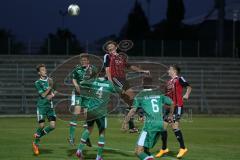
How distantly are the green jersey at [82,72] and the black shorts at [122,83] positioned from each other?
114 cm

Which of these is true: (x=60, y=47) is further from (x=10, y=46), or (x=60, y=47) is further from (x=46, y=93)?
(x=46, y=93)

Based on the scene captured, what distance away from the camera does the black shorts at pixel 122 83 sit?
15442 millimetres

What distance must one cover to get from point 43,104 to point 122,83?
364cm

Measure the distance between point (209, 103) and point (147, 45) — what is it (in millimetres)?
8132

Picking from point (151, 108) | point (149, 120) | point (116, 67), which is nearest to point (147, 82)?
point (151, 108)

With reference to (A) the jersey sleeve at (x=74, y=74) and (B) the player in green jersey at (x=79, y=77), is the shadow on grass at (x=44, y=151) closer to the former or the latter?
(B) the player in green jersey at (x=79, y=77)

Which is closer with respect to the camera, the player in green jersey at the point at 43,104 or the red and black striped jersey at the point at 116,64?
the red and black striped jersey at the point at 116,64

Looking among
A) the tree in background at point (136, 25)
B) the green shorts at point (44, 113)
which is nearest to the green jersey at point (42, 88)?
the green shorts at point (44, 113)

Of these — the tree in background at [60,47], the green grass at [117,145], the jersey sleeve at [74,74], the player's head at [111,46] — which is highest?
the tree in background at [60,47]

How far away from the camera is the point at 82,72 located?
18469 mm

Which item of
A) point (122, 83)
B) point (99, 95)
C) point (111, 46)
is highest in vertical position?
point (111, 46)

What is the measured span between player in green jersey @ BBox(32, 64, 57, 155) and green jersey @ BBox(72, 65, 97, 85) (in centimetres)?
72

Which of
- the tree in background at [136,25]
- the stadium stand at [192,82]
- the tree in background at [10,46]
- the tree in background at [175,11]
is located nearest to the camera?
the stadium stand at [192,82]

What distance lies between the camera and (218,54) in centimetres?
5381
